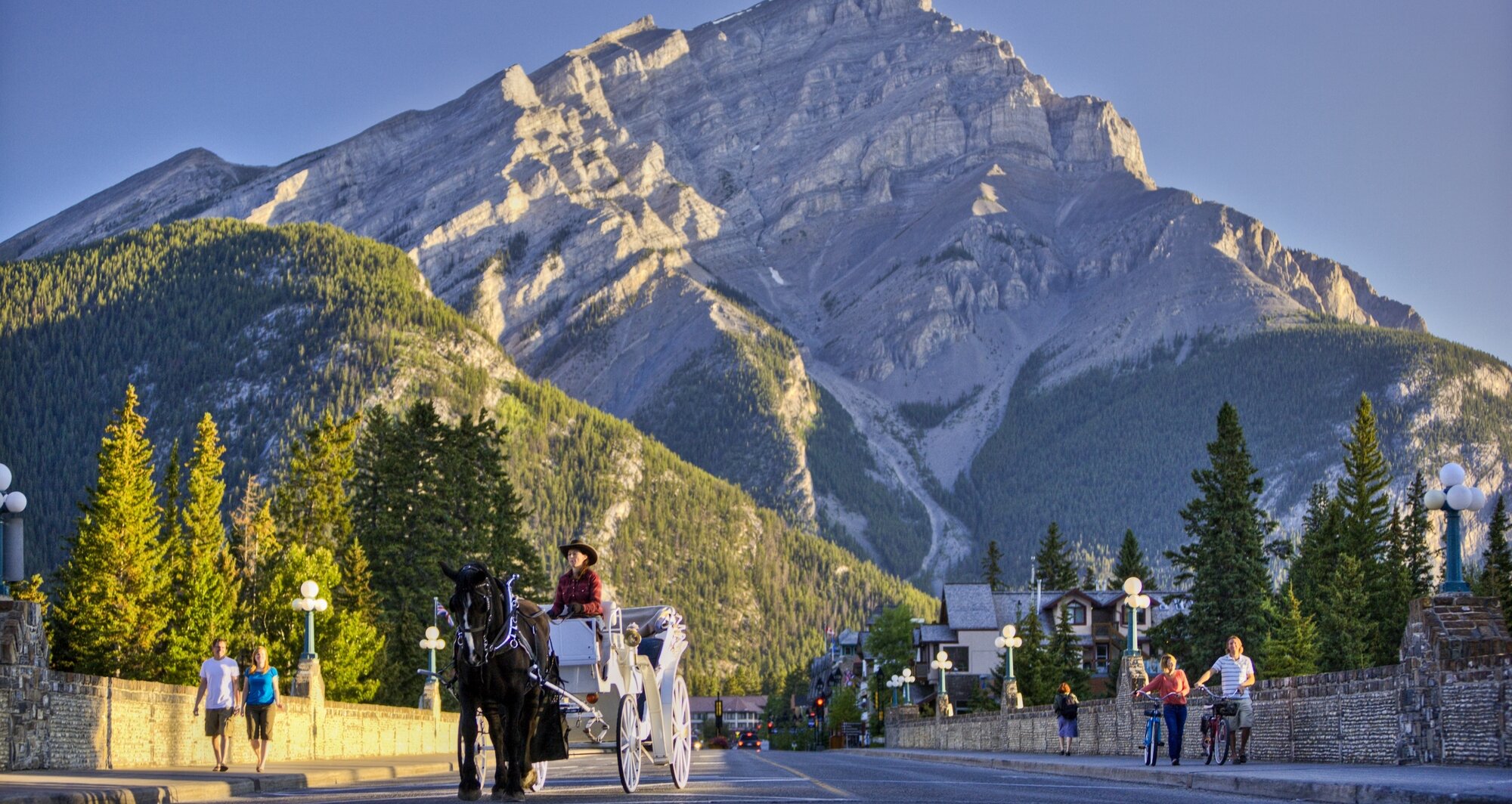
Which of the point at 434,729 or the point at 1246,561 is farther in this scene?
the point at 1246,561

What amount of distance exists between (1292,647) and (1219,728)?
42.1 m

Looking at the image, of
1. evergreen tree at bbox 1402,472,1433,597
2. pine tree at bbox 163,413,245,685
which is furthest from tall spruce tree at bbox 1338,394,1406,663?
pine tree at bbox 163,413,245,685

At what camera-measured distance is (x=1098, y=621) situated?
120688mm

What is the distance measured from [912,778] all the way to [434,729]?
32799mm

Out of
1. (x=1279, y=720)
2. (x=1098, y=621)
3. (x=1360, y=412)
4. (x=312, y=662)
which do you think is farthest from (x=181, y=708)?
(x=1098, y=621)

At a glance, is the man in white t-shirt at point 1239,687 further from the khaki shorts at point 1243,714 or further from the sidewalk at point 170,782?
the sidewalk at point 170,782

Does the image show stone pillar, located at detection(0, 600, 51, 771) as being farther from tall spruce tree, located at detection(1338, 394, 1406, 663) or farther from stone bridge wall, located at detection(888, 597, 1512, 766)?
tall spruce tree, located at detection(1338, 394, 1406, 663)

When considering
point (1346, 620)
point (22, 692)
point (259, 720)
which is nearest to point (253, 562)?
A: point (1346, 620)

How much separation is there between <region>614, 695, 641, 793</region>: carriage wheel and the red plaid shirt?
1099 millimetres

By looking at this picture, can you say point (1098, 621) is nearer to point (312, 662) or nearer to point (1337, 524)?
point (1337, 524)

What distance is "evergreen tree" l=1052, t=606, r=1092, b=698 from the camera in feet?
271

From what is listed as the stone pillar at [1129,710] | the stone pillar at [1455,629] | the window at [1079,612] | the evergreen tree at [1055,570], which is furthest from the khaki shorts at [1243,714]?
the evergreen tree at [1055,570]

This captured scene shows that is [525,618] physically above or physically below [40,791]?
above

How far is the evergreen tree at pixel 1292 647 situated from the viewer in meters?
68.1
